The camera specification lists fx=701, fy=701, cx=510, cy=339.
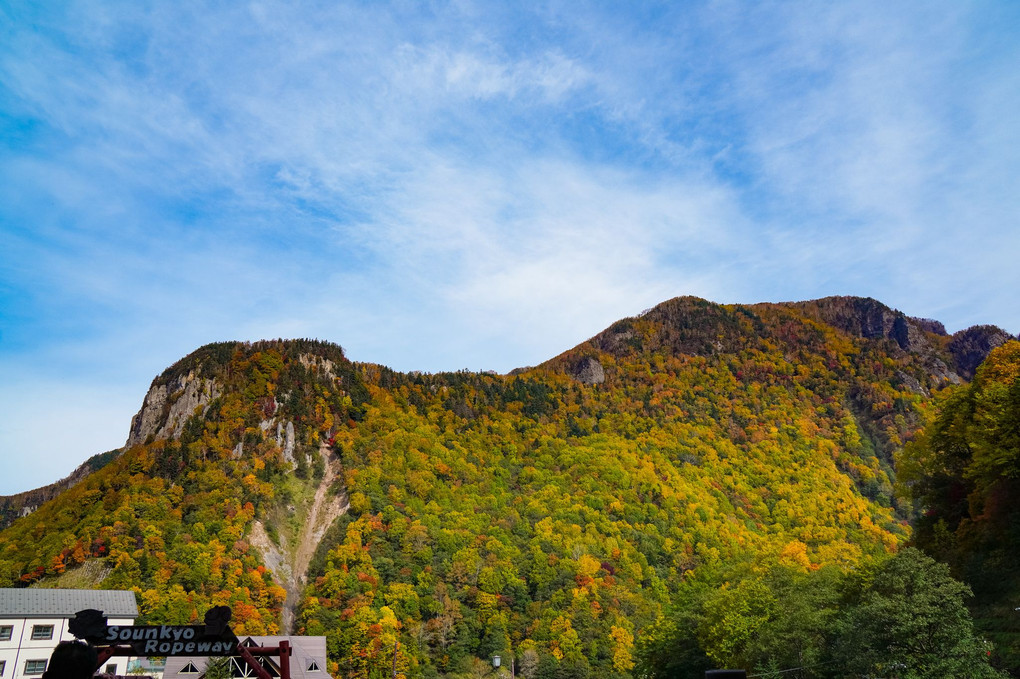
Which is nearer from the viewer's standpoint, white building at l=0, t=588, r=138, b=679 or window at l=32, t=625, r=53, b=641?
white building at l=0, t=588, r=138, b=679

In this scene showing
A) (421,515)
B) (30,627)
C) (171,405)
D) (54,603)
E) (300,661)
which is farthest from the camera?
(171,405)

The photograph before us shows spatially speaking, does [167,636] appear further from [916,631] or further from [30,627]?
[30,627]

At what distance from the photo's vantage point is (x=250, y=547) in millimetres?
129375

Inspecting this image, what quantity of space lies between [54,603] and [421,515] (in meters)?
83.7

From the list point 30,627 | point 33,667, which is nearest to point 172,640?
point 33,667

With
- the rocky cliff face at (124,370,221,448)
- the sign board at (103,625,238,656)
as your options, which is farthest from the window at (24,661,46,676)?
the rocky cliff face at (124,370,221,448)

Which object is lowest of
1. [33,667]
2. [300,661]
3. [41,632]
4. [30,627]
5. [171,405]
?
[300,661]

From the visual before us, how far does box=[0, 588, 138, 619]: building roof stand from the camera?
64000mm

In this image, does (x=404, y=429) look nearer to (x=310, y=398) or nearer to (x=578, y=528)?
(x=310, y=398)

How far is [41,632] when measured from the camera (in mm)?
64625

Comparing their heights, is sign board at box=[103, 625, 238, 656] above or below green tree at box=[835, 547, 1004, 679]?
above

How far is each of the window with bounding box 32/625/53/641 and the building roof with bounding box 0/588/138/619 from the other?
0.94 meters

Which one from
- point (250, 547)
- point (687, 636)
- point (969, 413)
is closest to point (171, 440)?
point (250, 547)

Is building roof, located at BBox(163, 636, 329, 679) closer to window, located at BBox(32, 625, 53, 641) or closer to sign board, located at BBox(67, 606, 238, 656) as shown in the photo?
window, located at BBox(32, 625, 53, 641)
